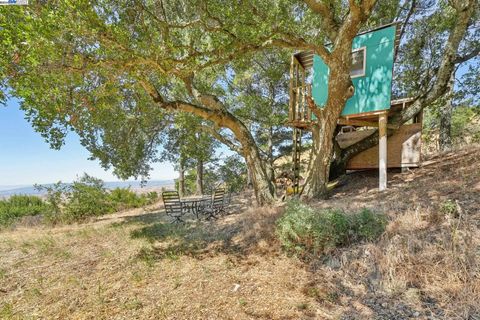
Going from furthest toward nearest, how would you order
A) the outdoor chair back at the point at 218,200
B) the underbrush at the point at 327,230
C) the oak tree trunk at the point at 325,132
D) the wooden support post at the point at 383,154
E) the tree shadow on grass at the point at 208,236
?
the outdoor chair back at the point at 218,200 < the wooden support post at the point at 383,154 < the oak tree trunk at the point at 325,132 < the tree shadow on grass at the point at 208,236 < the underbrush at the point at 327,230

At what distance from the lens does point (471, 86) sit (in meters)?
10.3

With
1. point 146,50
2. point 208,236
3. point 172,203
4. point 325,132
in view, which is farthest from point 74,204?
point 325,132

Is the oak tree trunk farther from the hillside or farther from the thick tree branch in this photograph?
the hillside

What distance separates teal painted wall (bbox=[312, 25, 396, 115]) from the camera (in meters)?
7.29

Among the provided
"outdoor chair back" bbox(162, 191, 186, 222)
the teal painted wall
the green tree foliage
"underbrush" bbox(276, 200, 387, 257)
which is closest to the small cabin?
the teal painted wall

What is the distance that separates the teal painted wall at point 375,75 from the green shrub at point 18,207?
1508cm

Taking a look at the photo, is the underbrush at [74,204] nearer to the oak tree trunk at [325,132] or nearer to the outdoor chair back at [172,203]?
the outdoor chair back at [172,203]

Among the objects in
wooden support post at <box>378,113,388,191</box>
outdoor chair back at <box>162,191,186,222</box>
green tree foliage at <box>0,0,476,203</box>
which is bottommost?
outdoor chair back at <box>162,191,186,222</box>

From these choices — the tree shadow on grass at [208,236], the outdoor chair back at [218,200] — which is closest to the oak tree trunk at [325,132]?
the tree shadow on grass at [208,236]

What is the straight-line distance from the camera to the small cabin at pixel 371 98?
7.34m

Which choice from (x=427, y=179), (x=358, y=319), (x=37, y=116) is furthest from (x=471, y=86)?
(x=37, y=116)

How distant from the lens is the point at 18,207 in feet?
46.3

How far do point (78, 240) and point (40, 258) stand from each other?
1.22 m

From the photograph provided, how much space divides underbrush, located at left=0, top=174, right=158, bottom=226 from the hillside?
15.3 feet
